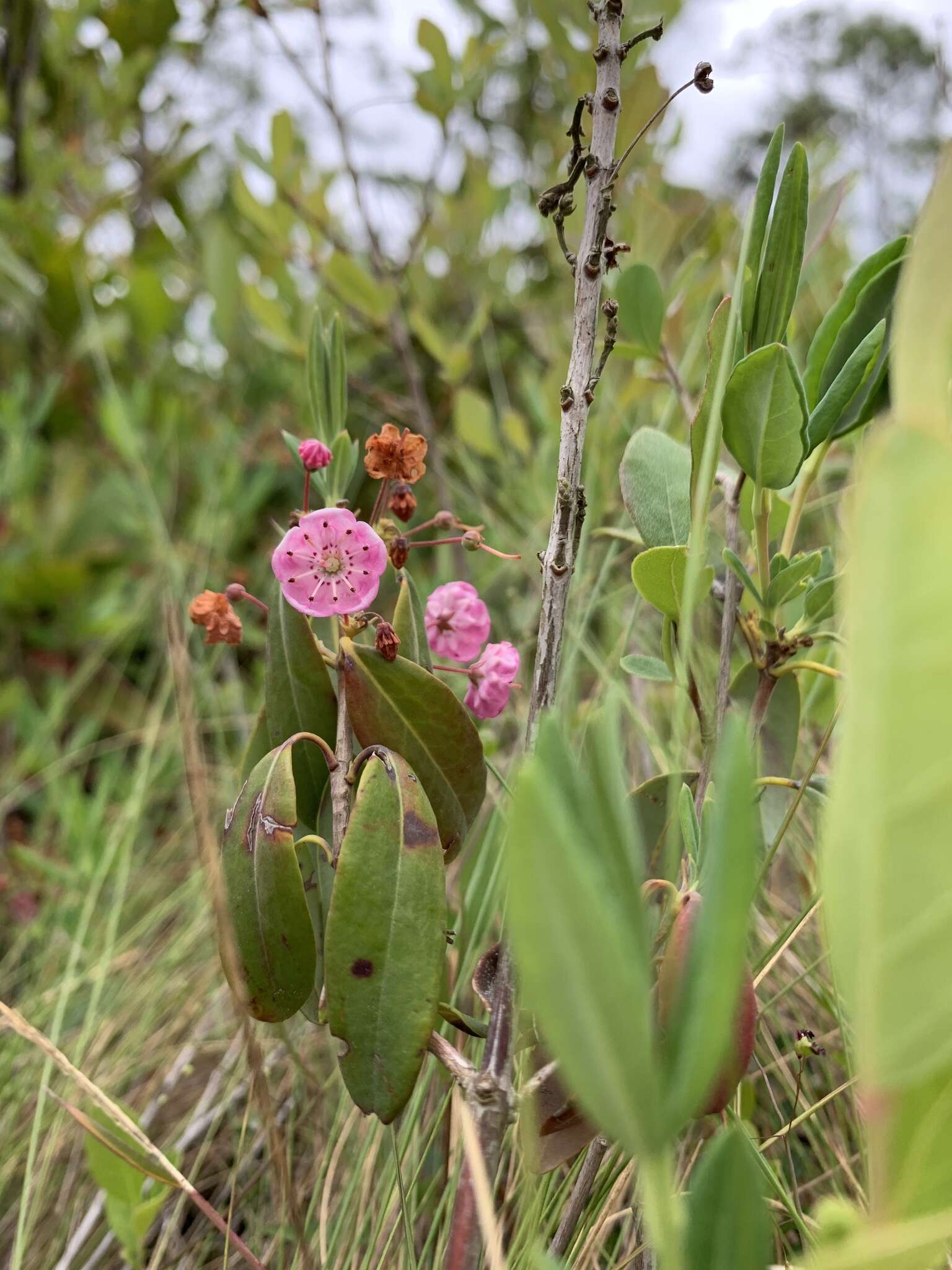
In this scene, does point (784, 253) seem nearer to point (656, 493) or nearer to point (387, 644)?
point (656, 493)

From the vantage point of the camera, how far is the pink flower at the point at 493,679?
562 millimetres

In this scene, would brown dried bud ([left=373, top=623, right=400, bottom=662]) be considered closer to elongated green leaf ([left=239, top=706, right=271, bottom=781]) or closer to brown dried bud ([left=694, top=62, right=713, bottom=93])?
elongated green leaf ([left=239, top=706, right=271, bottom=781])

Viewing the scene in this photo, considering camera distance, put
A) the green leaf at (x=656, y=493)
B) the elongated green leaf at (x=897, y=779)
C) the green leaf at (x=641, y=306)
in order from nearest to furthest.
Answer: the elongated green leaf at (x=897, y=779) < the green leaf at (x=656, y=493) < the green leaf at (x=641, y=306)

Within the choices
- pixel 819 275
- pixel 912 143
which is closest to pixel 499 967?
pixel 819 275

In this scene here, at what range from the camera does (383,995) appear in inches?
16.1

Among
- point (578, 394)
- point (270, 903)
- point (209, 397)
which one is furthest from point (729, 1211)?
point (209, 397)

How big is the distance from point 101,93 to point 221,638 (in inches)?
72.0

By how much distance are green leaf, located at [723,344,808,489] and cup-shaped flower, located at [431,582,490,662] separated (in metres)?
0.18

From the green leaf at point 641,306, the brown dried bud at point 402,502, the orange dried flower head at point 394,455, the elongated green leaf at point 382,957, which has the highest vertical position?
the green leaf at point 641,306

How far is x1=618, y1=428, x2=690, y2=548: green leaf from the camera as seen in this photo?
51cm

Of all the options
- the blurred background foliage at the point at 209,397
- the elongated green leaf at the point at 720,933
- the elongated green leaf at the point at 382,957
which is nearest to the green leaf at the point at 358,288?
the blurred background foliage at the point at 209,397

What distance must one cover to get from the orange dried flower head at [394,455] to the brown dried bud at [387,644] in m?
0.10

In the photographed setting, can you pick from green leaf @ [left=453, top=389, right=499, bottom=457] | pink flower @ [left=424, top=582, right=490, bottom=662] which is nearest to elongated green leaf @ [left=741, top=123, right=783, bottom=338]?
pink flower @ [left=424, top=582, right=490, bottom=662]

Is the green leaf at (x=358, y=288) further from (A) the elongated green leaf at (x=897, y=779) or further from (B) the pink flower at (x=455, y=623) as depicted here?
(A) the elongated green leaf at (x=897, y=779)
